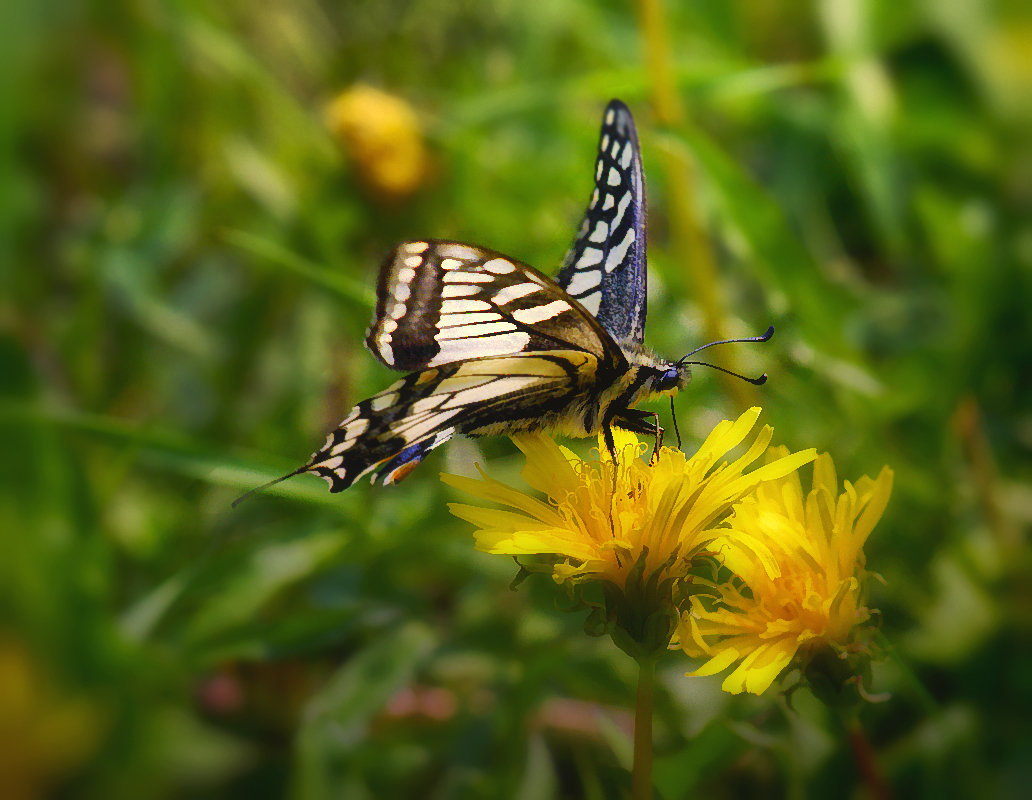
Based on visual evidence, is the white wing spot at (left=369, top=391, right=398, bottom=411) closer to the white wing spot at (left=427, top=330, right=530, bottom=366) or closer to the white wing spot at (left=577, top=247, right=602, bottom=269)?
the white wing spot at (left=427, top=330, right=530, bottom=366)

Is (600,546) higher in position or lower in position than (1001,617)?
higher

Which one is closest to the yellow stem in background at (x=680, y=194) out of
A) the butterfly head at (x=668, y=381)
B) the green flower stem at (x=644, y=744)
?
the butterfly head at (x=668, y=381)

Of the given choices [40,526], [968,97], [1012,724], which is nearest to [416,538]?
[40,526]

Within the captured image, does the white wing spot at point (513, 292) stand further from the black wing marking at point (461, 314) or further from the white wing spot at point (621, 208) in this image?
the white wing spot at point (621, 208)

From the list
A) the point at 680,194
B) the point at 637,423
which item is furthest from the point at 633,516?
the point at 680,194

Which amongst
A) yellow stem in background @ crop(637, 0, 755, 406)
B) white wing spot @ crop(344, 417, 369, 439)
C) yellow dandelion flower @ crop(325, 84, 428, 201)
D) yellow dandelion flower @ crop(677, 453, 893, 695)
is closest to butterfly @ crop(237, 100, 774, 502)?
white wing spot @ crop(344, 417, 369, 439)

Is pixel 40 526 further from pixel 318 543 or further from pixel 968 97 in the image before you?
pixel 968 97
